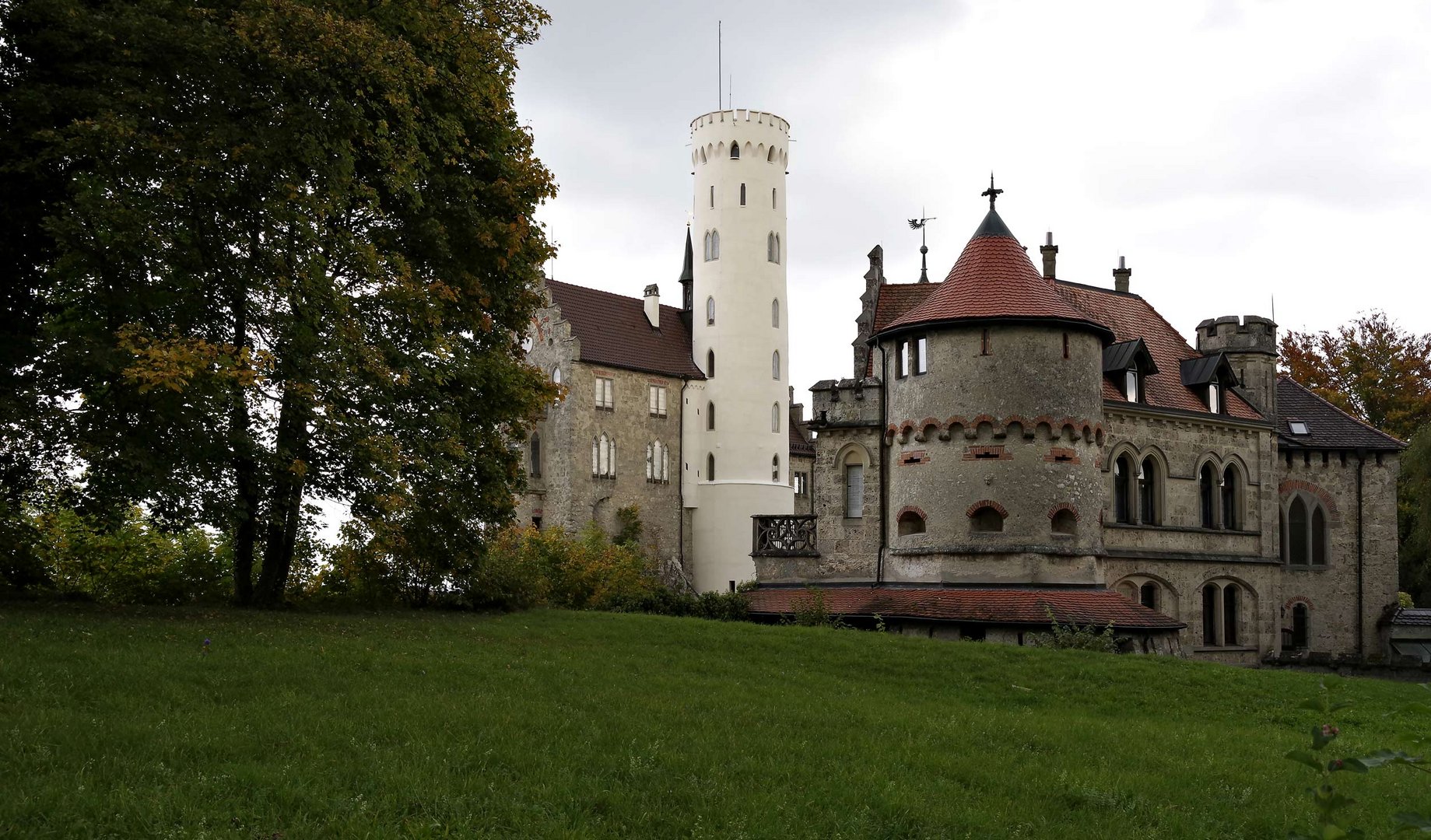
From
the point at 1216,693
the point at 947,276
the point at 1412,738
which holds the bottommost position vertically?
the point at 1216,693

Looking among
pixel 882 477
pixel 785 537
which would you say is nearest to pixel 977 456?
pixel 882 477

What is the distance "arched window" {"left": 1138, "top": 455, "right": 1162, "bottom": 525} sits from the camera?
35.1m

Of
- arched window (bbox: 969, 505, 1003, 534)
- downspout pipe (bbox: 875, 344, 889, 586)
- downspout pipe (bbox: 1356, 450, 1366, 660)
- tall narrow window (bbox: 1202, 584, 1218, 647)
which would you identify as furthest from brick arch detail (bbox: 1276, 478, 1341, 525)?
arched window (bbox: 969, 505, 1003, 534)

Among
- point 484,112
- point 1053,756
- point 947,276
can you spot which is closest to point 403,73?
point 484,112

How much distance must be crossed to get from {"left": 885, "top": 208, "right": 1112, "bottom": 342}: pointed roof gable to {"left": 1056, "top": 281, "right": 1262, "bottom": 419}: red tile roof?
6402 mm

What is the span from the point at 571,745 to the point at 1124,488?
26885 mm

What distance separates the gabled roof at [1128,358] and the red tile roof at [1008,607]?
7977mm

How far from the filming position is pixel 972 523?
94.9 feet

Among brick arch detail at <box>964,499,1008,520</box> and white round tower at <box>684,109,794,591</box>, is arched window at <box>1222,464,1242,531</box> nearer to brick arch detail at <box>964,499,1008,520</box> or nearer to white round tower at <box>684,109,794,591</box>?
brick arch detail at <box>964,499,1008,520</box>

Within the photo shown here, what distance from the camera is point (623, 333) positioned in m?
A: 58.1

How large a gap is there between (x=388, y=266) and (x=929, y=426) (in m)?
13.9

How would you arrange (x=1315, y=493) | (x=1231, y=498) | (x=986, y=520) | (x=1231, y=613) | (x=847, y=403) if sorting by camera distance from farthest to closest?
(x=1315, y=493)
(x=1231, y=498)
(x=1231, y=613)
(x=847, y=403)
(x=986, y=520)

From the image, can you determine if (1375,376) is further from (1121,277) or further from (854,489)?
(854,489)

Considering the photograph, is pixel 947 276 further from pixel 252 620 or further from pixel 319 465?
pixel 252 620
